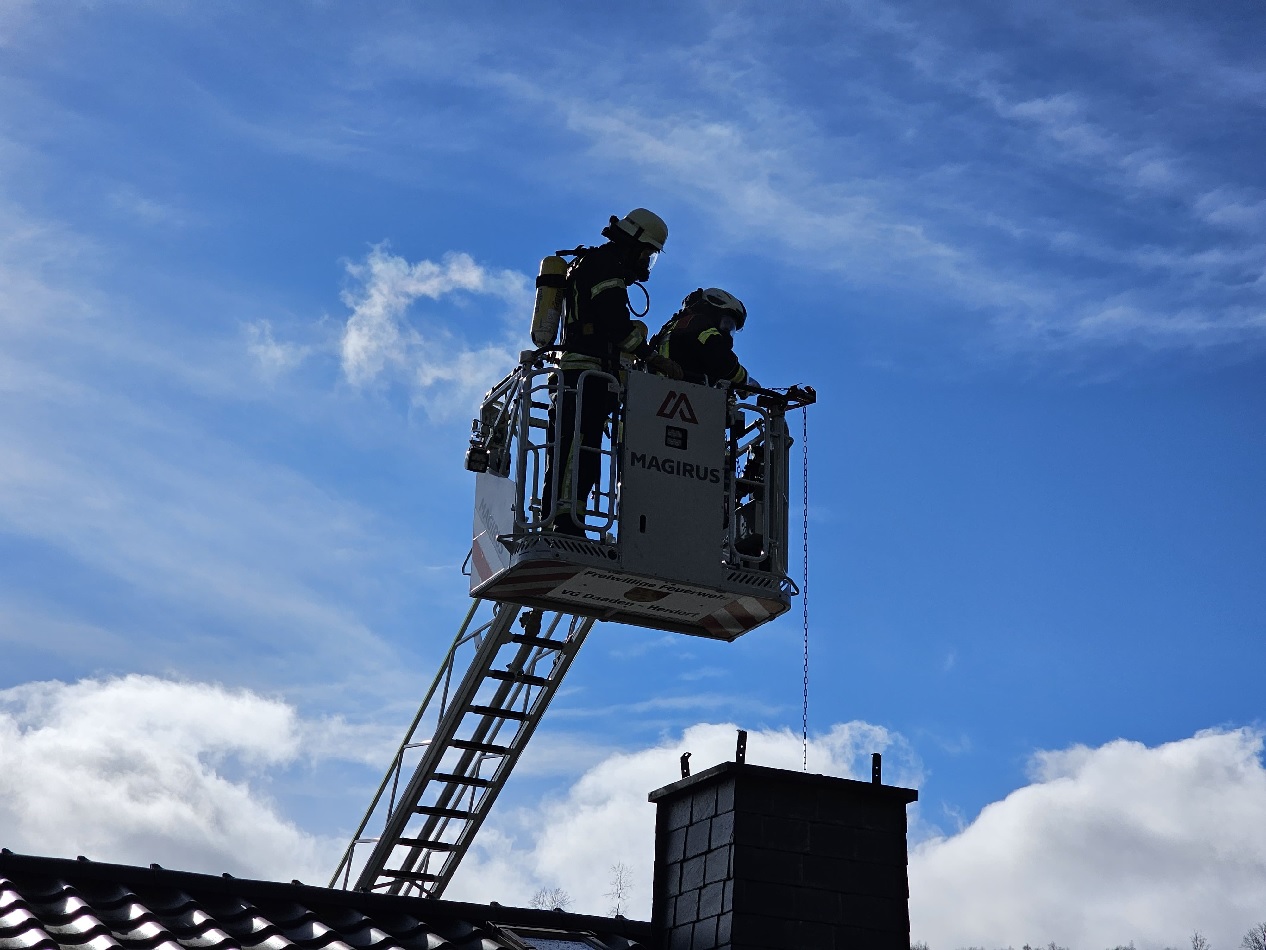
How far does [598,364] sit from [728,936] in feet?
18.6

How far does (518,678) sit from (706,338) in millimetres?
3606

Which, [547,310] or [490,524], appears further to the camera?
[547,310]

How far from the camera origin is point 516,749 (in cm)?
1570

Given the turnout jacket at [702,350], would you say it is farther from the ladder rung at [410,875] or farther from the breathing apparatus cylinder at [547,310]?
the ladder rung at [410,875]

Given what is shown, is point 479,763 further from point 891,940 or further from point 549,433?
point 891,940

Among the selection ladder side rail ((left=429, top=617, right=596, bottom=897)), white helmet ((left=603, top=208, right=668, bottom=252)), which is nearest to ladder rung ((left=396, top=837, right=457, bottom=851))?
ladder side rail ((left=429, top=617, right=596, bottom=897))

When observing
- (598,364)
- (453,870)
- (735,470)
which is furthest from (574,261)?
(453,870)

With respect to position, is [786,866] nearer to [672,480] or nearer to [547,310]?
[672,480]

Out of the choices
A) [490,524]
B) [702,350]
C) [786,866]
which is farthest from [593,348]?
[786,866]

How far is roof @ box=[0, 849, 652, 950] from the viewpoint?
355 inches

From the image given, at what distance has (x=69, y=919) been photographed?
9109mm

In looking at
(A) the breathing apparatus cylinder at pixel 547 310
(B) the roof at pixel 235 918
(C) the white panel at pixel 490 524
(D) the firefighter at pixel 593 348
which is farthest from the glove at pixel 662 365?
(B) the roof at pixel 235 918

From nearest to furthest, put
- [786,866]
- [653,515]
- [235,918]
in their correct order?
[235,918], [786,866], [653,515]

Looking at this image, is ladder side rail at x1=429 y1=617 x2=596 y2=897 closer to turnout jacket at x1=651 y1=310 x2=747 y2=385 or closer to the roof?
turnout jacket at x1=651 y1=310 x2=747 y2=385
